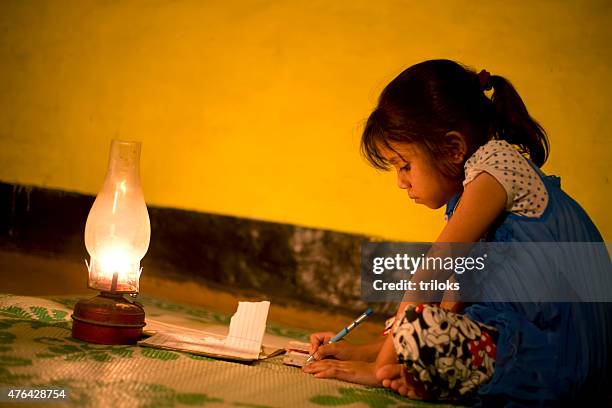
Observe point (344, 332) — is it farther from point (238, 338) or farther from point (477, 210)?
point (477, 210)

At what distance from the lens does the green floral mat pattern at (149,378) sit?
1.51m

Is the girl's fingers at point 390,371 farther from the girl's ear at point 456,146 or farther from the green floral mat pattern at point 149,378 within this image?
the girl's ear at point 456,146

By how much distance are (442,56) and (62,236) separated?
7.59ft

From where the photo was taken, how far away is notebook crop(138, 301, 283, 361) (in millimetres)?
1962

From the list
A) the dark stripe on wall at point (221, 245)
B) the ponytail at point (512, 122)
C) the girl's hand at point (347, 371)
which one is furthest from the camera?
the dark stripe on wall at point (221, 245)

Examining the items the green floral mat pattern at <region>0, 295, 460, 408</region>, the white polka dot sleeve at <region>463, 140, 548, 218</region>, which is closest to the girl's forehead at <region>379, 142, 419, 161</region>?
the white polka dot sleeve at <region>463, 140, 548, 218</region>

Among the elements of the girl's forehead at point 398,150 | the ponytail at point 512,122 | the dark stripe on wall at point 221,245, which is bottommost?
the dark stripe on wall at point 221,245

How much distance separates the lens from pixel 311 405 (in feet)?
5.16

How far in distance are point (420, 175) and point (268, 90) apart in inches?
74.5

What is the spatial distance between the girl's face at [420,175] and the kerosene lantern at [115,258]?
714mm

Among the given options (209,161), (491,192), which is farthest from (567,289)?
(209,161)

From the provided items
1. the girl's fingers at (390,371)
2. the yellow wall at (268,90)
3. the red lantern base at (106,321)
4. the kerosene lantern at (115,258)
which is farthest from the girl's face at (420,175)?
the yellow wall at (268,90)

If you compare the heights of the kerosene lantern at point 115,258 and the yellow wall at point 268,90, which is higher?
the yellow wall at point 268,90

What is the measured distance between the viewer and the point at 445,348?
4.98ft
